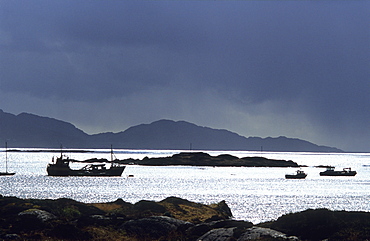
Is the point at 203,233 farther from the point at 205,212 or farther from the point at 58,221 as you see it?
the point at 205,212

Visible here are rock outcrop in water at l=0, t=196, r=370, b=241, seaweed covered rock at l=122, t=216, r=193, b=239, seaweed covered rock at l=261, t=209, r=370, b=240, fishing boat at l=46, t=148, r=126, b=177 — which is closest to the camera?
seaweed covered rock at l=261, t=209, r=370, b=240

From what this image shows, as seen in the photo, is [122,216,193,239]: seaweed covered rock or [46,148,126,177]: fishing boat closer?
[122,216,193,239]: seaweed covered rock

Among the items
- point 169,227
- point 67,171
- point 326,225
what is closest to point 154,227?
point 169,227

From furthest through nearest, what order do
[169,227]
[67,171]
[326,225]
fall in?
[67,171]
[169,227]
[326,225]

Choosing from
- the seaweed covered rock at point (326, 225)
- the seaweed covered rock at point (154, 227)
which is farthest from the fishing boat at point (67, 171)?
the seaweed covered rock at point (326, 225)

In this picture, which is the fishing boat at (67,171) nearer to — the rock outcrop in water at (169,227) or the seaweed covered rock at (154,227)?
the rock outcrop in water at (169,227)

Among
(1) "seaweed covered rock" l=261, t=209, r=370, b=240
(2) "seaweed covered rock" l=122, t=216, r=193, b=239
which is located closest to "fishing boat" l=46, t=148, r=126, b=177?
(2) "seaweed covered rock" l=122, t=216, r=193, b=239

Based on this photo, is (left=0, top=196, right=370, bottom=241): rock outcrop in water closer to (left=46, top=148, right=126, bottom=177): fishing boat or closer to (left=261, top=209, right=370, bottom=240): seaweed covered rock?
(left=261, top=209, right=370, bottom=240): seaweed covered rock

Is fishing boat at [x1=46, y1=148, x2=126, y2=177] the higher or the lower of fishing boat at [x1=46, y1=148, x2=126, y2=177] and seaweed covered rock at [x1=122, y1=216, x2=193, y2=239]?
the higher

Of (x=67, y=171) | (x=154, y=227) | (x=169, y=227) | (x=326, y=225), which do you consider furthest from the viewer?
(x=67, y=171)

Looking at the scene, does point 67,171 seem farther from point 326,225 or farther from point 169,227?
point 326,225

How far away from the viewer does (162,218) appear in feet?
115

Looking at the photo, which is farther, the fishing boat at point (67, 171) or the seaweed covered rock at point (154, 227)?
the fishing boat at point (67, 171)

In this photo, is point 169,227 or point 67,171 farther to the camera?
point 67,171
